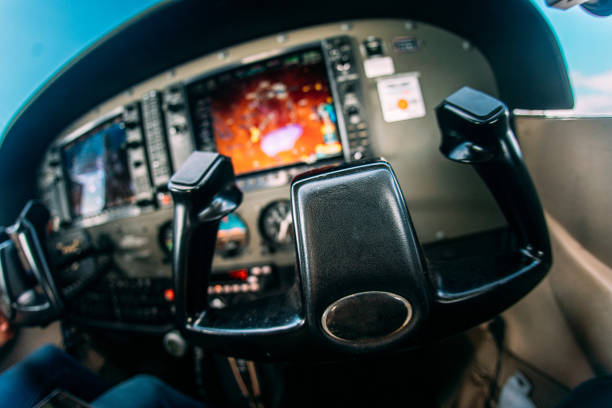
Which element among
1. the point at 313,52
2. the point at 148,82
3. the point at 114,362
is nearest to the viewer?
the point at 313,52

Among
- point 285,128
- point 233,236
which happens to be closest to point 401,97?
point 285,128

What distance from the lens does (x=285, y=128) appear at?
3.93 ft

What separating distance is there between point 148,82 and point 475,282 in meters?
1.58

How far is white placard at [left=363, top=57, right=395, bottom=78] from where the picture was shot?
1.11m

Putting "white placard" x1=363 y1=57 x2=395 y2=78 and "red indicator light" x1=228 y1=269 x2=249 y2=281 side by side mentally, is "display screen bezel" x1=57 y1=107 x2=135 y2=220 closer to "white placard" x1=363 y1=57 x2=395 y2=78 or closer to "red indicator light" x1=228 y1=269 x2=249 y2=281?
"red indicator light" x1=228 y1=269 x2=249 y2=281

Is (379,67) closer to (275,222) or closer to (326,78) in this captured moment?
(326,78)

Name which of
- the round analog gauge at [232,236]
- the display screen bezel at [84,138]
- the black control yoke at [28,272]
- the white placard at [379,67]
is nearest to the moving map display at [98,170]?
the display screen bezel at [84,138]

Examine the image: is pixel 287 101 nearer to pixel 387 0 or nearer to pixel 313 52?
pixel 313 52

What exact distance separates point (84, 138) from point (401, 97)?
1714 millimetres

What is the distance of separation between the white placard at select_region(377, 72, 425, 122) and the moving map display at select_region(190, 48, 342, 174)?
0.20 m

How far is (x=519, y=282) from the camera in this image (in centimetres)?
46

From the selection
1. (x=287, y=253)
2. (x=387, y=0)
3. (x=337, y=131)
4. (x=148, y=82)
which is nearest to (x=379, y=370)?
(x=287, y=253)

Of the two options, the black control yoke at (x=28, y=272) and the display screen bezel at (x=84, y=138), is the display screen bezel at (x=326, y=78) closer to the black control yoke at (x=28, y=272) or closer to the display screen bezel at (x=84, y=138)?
the display screen bezel at (x=84, y=138)

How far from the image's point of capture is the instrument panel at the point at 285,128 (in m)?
1.08
